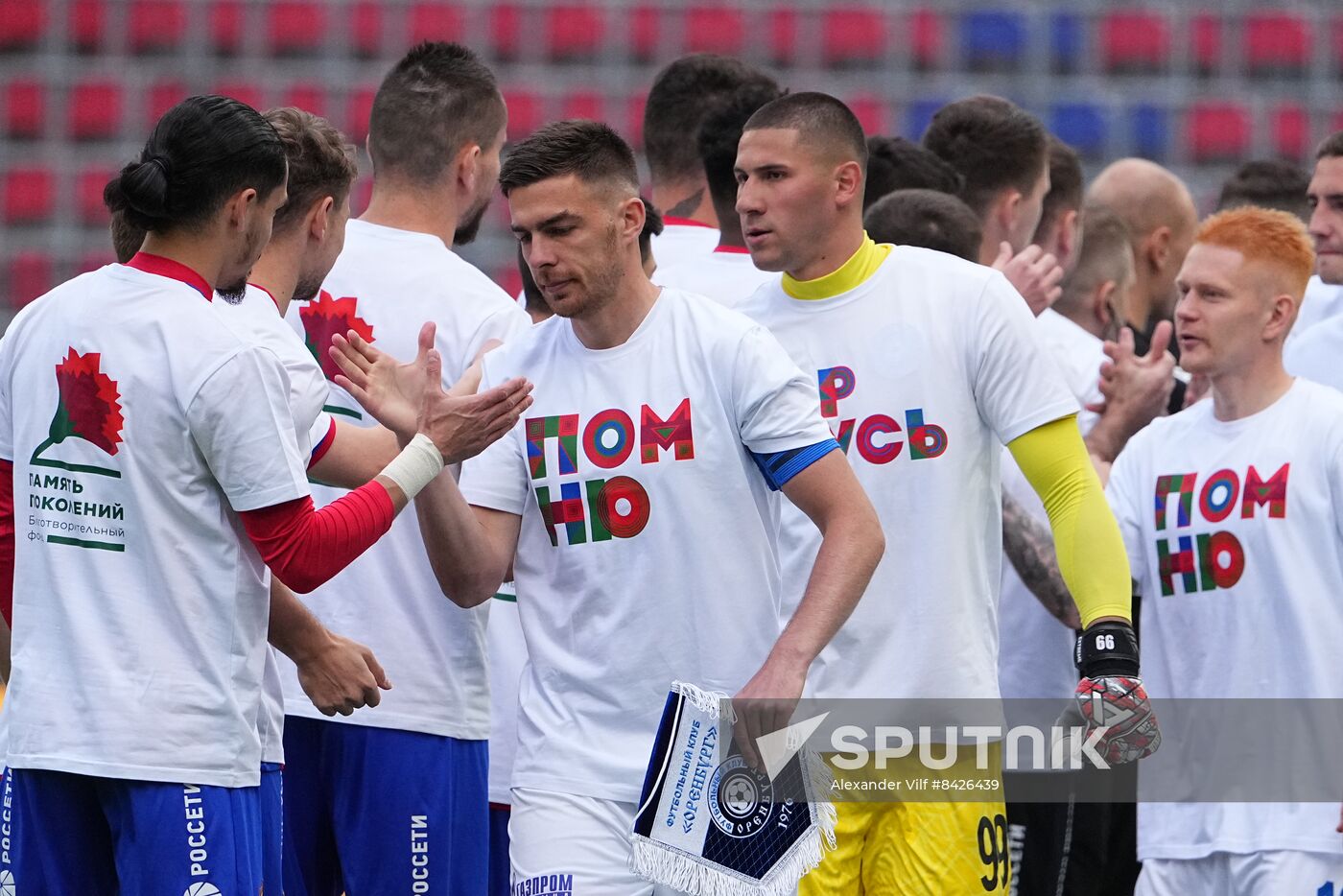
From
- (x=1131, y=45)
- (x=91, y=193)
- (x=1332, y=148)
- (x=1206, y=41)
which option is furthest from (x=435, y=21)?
(x=1332, y=148)

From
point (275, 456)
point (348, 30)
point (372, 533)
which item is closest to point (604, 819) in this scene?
point (372, 533)

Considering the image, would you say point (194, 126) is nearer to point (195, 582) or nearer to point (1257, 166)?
point (195, 582)

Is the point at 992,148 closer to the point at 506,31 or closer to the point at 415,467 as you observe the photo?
the point at 415,467

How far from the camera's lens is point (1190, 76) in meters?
13.9

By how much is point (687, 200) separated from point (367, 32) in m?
8.17

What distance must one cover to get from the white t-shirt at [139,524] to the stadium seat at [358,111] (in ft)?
33.5

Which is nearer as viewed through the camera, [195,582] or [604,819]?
[195,582]

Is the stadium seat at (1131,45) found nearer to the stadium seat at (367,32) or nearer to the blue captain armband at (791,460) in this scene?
the stadium seat at (367,32)

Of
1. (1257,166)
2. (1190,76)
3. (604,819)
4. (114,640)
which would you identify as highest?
(1190,76)

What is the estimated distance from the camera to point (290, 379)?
12.6ft

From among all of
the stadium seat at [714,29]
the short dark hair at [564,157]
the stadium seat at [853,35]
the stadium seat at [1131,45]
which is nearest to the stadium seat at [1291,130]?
the stadium seat at [1131,45]

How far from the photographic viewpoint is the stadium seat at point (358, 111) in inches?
536

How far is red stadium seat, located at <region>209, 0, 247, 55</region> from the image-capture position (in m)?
13.9

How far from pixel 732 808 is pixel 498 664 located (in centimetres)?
172
